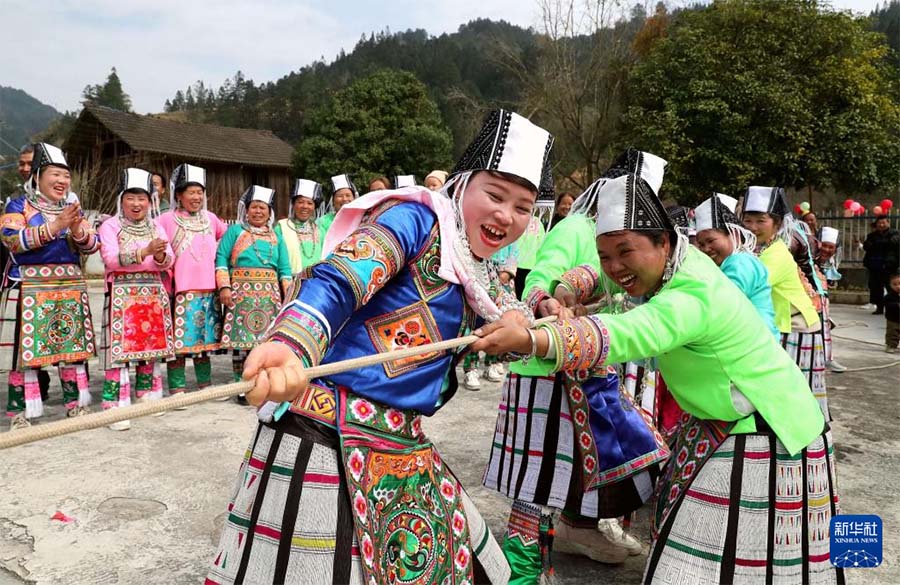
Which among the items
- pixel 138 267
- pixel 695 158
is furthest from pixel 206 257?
pixel 695 158

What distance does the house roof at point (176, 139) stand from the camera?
26312 mm

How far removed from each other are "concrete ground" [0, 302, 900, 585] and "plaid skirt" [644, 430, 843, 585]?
946 mm

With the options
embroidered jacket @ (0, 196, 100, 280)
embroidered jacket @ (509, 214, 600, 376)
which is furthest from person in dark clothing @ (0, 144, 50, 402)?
embroidered jacket @ (509, 214, 600, 376)

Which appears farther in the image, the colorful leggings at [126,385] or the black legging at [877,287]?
the black legging at [877,287]

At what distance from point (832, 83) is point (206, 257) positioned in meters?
15.7

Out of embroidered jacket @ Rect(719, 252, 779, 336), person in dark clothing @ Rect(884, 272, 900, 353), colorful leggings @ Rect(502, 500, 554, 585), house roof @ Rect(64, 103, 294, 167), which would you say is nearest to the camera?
colorful leggings @ Rect(502, 500, 554, 585)

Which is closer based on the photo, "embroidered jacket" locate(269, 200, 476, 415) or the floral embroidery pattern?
"embroidered jacket" locate(269, 200, 476, 415)

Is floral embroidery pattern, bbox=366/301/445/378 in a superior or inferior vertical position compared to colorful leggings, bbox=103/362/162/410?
superior

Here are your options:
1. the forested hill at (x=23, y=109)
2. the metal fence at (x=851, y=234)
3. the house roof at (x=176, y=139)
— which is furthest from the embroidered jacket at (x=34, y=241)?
the forested hill at (x=23, y=109)

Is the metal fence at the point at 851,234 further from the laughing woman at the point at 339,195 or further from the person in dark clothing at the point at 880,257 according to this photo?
the laughing woman at the point at 339,195

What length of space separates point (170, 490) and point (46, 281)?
2.13m

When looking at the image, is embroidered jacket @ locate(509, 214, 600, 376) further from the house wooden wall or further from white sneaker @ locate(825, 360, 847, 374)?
the house wooden wall

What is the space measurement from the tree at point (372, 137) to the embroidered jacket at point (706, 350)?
19407mm

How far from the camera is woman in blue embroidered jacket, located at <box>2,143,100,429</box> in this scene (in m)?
4.64
